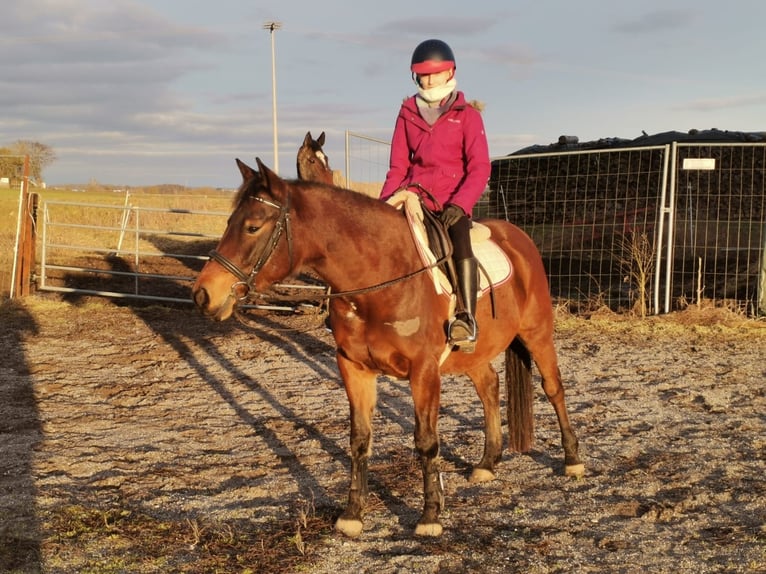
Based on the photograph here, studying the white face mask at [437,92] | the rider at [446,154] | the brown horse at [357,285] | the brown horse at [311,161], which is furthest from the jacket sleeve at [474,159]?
the brown horse at [311,161]

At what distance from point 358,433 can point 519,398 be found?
61.8 inches

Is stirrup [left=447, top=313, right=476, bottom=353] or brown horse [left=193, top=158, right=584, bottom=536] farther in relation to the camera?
stirrup [left=447, top=313, right=476, bottom=353]

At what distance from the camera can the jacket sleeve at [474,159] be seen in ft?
14.4

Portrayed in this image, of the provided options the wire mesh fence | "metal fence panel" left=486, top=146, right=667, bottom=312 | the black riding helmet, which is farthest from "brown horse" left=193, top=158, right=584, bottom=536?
"metal fence panel" left=486, top=146, right=667, bottom=312

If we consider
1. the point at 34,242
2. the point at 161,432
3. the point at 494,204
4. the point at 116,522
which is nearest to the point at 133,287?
the point at 34,242

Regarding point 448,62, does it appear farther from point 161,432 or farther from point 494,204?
point 494,204

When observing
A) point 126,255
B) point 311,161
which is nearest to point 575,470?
point 311,161

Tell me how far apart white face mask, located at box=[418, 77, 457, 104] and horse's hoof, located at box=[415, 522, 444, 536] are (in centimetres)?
Result: 244

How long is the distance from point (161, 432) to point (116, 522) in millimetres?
2045

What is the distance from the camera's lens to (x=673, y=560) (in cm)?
355

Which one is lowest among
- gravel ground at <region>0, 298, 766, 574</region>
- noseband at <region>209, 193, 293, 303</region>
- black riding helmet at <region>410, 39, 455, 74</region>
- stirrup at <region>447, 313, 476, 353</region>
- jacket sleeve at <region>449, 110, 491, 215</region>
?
gravel ground at <region>0, 298, 766, 574</region>

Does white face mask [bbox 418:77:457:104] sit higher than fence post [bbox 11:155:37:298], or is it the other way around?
white face mask [bbox 418:77:457:104]

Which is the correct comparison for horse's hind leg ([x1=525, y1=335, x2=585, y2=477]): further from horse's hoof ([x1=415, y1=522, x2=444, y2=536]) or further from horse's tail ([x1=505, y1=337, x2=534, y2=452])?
horse's hoof ([x1=415, y1=522, x2=444, y2=536])

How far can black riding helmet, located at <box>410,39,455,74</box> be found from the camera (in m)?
4.31
